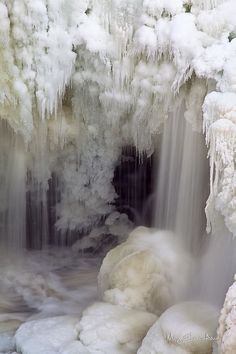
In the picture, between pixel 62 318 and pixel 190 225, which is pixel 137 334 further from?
pixel 190 225

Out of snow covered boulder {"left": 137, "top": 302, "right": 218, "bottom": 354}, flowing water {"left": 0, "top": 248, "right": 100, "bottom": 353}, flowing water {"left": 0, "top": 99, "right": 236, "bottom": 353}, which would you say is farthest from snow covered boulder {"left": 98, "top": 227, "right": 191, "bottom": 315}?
snow covered boulder {"left": 137, "top": 302, "right": 218, "bottom": 354}

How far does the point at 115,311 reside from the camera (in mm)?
4727

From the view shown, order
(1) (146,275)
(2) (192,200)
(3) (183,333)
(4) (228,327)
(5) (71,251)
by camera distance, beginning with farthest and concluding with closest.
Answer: (5) (71,251)
(2) (192,200)
(1) (146,275)
(3) (183,333)
(4) (228,327)

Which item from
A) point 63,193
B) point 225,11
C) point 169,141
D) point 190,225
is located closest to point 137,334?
point 190,225

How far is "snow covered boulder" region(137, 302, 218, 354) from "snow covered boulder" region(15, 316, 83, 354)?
2.15 ft

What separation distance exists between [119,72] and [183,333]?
2972mm

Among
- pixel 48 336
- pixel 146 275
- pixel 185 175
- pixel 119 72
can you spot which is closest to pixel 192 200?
pixel 185 175

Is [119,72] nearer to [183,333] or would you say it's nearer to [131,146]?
[131,146]

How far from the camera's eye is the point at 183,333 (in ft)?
12.2

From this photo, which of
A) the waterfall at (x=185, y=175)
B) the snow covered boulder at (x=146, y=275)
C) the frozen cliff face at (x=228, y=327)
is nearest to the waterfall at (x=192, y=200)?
the waterfall at (x=185, y=175)

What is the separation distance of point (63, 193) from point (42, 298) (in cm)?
252

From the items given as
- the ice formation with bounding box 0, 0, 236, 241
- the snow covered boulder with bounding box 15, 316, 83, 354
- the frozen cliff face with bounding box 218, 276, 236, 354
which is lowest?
the snow covered boulder with bounding box 15, 316, 83, 354

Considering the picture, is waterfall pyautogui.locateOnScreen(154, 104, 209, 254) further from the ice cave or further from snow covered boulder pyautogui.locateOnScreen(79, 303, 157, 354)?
snow covered boulder pyautogui.locateOnScreen(79, 303, 157, 354)

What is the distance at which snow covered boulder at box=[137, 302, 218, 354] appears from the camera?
3654mm
